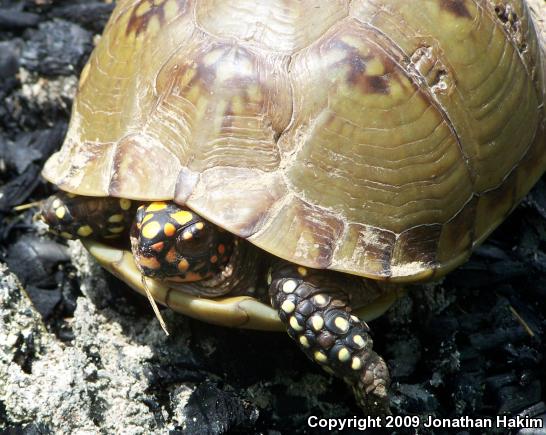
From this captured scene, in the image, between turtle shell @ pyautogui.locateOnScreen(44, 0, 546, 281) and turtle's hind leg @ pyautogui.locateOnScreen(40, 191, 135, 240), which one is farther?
turtle's hind leg @ pyautogui.locateOnScreen(40, 191, 135, 240)

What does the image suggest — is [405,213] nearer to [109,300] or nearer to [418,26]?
[418,26]

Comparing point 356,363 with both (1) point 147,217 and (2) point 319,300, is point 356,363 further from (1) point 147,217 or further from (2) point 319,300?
(1) point 147,217

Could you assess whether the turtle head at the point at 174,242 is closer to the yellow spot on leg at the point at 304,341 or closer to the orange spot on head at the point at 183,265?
the orange spot on head at the point at 183,265

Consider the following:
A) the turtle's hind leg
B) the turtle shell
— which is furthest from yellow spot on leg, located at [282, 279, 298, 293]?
the turtle's hind leg

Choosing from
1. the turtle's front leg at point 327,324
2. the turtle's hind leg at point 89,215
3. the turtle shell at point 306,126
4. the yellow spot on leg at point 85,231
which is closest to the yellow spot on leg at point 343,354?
the turtle's front leg at point 327,324

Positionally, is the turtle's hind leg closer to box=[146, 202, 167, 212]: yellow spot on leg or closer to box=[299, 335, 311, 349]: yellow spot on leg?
box=[146, 202, 167, 212]: yellow spot on leg

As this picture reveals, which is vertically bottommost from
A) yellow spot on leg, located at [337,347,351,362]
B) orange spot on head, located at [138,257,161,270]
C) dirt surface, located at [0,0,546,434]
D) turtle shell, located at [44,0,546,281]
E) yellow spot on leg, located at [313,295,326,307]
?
dirt surface, located at [0,0,546,434]
